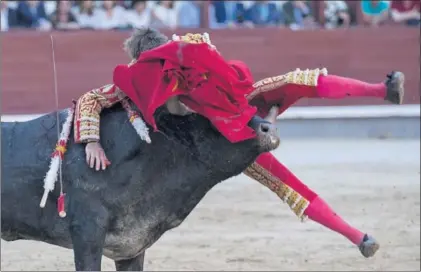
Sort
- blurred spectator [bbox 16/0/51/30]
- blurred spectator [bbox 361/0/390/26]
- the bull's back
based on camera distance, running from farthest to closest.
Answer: blurred spectator [bbox 361/0/390/26] → blurred spectator [bbox 16/0/51/30] → the bull's back

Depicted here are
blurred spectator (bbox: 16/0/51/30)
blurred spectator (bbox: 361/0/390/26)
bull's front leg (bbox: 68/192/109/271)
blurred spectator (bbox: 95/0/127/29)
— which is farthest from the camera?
blurred spectator (bbox: 361/0/390/26)

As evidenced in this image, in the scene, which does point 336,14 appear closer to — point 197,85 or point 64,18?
point 64,18

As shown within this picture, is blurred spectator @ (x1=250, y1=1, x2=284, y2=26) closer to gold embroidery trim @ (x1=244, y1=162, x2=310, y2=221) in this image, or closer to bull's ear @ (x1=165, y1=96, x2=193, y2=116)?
gold embroidery trim @ (x1=244, y1=162, x2=310, y2=221)

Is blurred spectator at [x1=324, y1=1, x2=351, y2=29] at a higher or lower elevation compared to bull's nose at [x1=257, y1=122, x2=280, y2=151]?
lower


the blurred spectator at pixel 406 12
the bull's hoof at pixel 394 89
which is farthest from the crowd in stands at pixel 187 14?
the bull's hoof at pixel 394 89

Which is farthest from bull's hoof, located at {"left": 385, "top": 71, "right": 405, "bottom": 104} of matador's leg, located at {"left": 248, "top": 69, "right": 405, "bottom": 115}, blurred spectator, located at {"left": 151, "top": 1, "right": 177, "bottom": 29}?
blurred spectator, located at {"left": 151, "top": 1, "right": 177, "bottom": 29}

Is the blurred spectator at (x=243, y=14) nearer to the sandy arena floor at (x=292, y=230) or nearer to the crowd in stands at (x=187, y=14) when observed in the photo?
the crowd in stands at (x=187, y=14)

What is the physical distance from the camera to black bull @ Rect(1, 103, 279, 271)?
11.0 ft

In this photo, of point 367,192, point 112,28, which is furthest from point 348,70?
point 367,192

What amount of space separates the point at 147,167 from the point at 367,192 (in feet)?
14.0

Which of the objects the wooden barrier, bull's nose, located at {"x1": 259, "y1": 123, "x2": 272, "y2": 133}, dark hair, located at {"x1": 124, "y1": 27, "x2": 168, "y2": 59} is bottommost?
the wooden barrier

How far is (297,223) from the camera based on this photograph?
20.9ft

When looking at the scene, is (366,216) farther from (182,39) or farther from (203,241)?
(182,39)

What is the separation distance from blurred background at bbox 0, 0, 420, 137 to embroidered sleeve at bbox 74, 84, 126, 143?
629 centimetres
